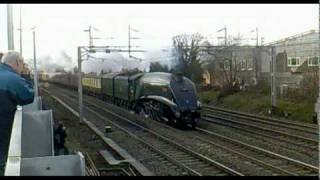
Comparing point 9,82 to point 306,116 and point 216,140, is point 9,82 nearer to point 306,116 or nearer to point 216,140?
point 216,140

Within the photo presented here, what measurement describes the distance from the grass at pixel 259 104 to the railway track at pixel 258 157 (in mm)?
9871

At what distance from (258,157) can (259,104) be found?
19.2 metres

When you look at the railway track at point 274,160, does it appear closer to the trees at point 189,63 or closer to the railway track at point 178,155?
the railway track at point 178,155

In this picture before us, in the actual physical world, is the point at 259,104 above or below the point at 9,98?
below

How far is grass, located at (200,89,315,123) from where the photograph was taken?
87.0ft

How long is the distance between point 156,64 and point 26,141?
45.9 metres

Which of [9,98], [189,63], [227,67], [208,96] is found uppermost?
[189,63]

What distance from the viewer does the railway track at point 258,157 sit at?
11453 mm

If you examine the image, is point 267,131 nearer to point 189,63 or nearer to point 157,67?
point 189,63

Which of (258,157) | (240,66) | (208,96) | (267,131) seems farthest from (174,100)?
(240,66)

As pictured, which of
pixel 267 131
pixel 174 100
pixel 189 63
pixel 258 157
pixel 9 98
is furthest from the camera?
pixel 189 63

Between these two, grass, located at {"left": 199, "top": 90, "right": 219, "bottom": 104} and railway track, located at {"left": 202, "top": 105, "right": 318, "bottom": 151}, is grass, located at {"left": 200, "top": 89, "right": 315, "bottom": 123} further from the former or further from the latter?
railway track, located at {"left": 202, "top": 105, "right": 318, "bottom": 151}

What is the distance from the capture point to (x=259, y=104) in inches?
1282

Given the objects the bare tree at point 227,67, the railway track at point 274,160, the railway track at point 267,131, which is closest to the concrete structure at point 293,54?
the bare tree at point 227,67
